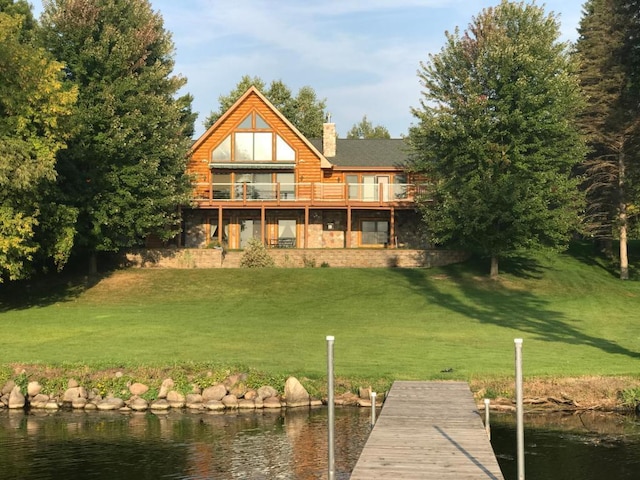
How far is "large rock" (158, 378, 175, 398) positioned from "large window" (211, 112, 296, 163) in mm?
30491

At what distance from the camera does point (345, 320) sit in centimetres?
2986

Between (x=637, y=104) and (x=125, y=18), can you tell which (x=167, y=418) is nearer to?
(x=125, y=18)

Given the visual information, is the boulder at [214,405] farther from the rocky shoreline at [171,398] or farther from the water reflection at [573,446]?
the water reflection at [573,446]

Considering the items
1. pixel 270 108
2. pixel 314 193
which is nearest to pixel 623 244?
pixel 314 193

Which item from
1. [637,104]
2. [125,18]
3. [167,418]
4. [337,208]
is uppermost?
[125,18]

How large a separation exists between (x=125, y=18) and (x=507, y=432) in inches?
1260

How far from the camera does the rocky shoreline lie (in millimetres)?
17641

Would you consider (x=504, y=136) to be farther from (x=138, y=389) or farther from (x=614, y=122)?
(x=138, y=389)

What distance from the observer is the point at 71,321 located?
29.1m

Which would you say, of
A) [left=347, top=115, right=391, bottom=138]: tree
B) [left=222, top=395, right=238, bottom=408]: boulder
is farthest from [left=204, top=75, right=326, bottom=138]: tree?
[left=222, top=395, right=238, bottom=408]: boulder

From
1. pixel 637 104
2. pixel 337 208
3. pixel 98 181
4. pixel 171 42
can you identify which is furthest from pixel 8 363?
pixel 637 104

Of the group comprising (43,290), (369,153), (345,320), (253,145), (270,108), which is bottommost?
(345,320)

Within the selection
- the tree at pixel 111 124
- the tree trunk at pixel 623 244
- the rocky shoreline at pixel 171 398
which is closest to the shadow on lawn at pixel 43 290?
the tree at pixel 111 124

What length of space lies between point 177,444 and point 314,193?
31.8 metres
